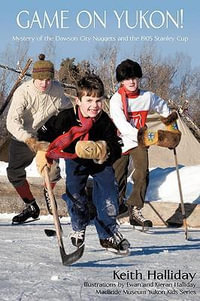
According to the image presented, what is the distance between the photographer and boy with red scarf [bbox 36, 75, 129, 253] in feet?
12.9

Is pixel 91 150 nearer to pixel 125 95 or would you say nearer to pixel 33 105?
pixel 125 95

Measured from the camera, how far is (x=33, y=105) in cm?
585

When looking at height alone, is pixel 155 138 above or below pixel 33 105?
below

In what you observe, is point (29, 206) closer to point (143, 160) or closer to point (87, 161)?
point (143, 160)

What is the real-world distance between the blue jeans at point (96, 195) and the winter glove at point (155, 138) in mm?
872

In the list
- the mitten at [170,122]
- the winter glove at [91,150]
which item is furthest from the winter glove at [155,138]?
the winter glove at [91,150]

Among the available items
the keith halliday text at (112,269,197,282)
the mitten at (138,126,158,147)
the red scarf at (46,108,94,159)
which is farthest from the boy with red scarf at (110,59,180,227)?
the keith halliday text at (112,269,197,282)

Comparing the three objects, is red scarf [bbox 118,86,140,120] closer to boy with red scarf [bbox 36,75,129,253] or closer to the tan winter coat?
the tan winter coat

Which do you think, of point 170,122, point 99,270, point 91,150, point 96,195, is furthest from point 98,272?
point 170,122

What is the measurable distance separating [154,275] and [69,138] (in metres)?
1.18

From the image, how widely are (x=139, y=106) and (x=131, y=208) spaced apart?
38.9 inches

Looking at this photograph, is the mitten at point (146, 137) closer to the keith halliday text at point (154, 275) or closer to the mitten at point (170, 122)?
the mitten at point (170, 122)

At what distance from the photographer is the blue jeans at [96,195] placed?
13.4 ft

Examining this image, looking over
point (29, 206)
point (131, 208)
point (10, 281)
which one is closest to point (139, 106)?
point (131, 208)
